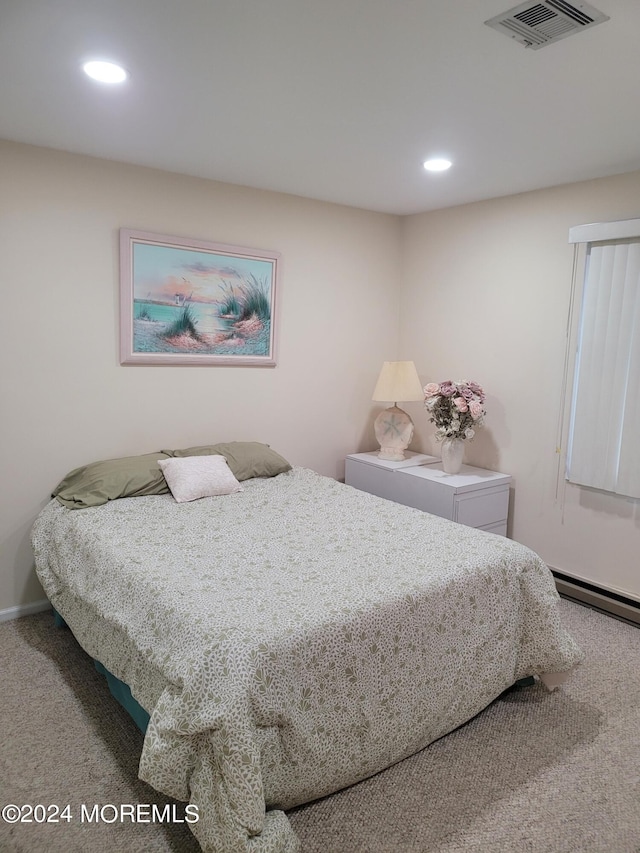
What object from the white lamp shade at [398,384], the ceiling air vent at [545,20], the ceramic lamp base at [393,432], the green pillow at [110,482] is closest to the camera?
the ceiling air vent at [545,20]

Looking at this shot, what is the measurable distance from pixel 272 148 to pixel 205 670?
7.69ft

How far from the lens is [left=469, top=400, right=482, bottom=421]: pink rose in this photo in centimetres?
362

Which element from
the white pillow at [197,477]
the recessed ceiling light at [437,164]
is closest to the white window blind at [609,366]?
the recessed ceiling light at [437,164]

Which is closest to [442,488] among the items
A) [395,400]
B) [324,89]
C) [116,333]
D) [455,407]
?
[455,407]

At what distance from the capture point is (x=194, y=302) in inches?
137

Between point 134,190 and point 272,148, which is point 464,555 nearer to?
point 272,148

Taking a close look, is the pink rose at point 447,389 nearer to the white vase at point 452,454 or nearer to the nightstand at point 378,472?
the white vase at point 452,454

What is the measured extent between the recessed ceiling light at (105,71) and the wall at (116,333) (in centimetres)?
103

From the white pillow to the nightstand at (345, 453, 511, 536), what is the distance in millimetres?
1084

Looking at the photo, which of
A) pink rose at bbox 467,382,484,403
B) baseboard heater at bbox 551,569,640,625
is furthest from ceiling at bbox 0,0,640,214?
baseboard heater at bbox 551,569,640,625

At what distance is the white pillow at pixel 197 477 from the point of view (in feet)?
10.1

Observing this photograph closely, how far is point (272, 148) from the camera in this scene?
111 inches

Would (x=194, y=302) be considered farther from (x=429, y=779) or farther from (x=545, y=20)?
(x=429, y=779)

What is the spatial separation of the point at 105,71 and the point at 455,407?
254 centimetres
